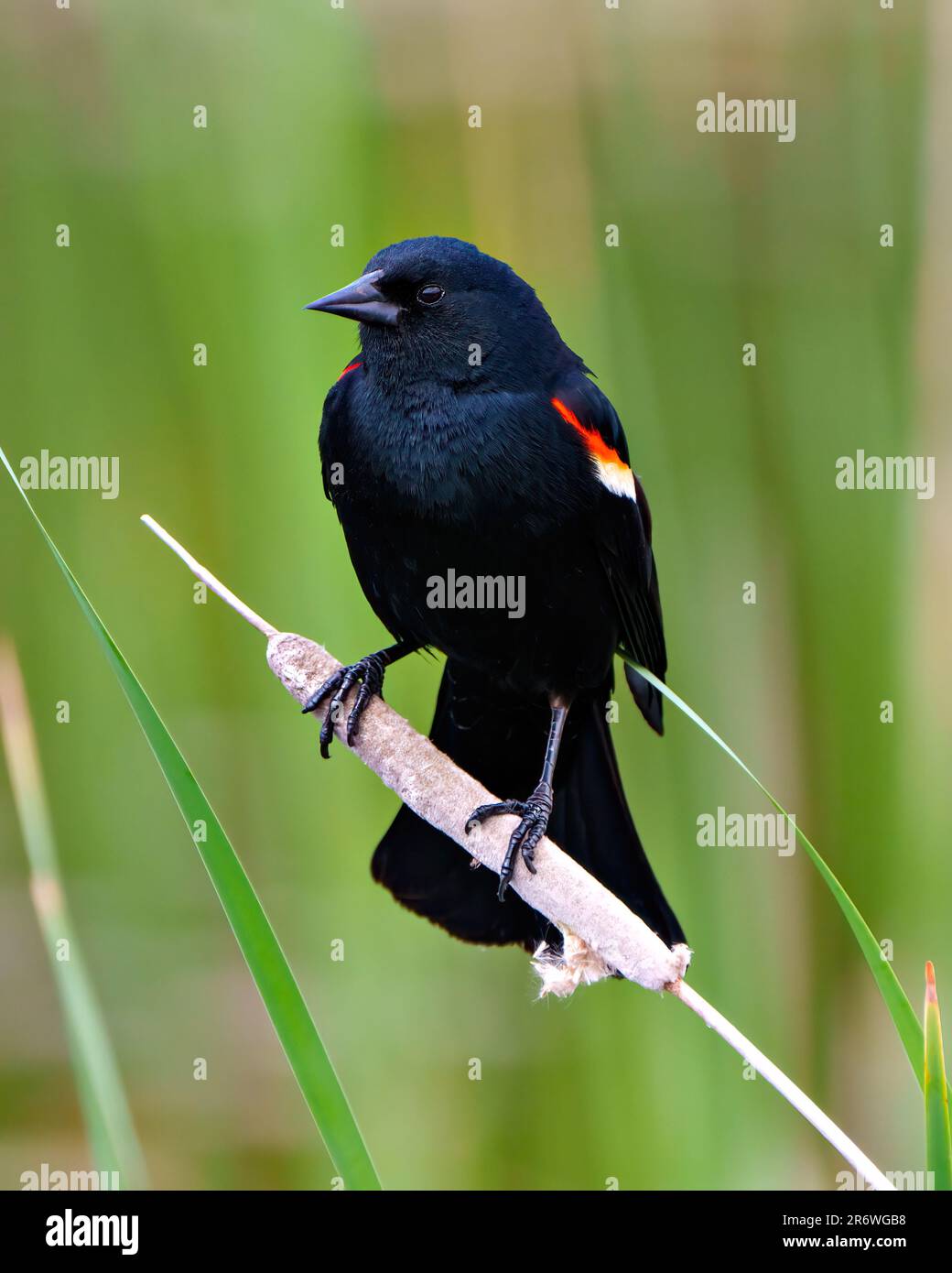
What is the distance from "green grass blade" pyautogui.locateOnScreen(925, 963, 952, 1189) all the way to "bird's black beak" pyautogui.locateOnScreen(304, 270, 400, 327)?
1110 mm

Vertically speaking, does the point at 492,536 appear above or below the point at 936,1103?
above

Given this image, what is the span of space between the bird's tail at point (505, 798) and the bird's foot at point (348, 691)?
0.14 meters

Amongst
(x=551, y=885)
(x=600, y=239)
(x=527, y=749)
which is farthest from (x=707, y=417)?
(x=551, y=885)

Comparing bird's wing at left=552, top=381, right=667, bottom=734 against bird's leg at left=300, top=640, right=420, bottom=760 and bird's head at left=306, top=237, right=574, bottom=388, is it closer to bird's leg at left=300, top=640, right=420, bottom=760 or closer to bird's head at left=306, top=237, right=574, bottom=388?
bird's head at left=306, top=237, right=574, bottom=388

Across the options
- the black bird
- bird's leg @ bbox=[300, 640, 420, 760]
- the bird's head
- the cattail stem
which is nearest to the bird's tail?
the black bird

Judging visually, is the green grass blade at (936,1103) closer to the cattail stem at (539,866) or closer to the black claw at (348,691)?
the cattail stem at (539,866)

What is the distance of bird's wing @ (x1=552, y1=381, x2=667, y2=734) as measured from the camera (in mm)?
1706

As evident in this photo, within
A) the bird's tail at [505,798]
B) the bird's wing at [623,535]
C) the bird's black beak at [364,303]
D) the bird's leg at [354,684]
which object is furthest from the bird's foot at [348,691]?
the bird's black beak at [364,303]

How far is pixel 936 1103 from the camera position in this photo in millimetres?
838

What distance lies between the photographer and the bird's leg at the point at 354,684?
5.08 ft

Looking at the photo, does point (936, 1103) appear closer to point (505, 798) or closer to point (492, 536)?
point (492, 536)

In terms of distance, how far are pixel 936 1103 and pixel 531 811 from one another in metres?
0.87

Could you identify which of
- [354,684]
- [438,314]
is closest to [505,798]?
[354,684]
